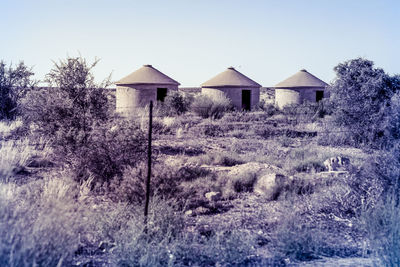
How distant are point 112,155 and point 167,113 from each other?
47.7 feet

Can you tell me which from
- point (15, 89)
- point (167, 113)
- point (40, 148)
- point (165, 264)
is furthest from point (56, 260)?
point (167, 113)

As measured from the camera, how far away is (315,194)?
657 centimetres

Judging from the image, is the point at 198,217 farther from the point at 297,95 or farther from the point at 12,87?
the point at 297,95

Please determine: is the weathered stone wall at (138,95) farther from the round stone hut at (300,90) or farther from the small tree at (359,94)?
the small tree at (359,94)

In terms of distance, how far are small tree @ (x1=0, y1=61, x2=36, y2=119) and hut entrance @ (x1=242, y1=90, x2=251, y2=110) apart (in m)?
15.6

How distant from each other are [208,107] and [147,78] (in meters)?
5.47

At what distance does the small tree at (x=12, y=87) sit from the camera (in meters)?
16.4

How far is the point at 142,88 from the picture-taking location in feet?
80.1

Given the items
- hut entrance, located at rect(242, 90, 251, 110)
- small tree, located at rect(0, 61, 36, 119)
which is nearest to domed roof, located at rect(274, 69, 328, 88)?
hut entrance, located at rect(242, 90, 251, 110)

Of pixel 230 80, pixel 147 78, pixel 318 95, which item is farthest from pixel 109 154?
pixel 318 95

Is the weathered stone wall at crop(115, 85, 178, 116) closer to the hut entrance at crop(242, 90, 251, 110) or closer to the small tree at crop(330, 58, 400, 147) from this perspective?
the hut entrance at crop(242, 90, 251, 110)

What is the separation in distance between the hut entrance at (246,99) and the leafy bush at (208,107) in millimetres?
4357

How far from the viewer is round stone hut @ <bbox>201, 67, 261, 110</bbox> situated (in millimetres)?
26938

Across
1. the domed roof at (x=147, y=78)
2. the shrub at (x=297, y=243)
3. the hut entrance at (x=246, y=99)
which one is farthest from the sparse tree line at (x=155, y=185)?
the hut entrance at (x=246, y=99)
